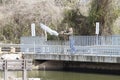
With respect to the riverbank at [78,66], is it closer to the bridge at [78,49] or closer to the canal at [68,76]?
the bridge at [78,49]

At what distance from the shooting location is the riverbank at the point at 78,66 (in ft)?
91.4

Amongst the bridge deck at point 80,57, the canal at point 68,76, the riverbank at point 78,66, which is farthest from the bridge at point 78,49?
the canal at point 68,76

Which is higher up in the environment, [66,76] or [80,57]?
[80,57]

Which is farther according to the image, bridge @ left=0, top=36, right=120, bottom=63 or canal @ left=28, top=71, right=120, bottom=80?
bridge @ left=0, top=36, right=120, bottom=63

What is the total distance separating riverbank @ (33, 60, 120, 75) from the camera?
2786 centimetres

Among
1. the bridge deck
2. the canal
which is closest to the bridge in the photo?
the bridge deck

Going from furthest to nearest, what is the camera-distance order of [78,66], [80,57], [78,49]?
1. [78,66]
2. [78,49]
3. [80,57]

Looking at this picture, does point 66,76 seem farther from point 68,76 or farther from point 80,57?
point 80,57

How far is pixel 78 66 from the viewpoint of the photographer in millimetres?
29328

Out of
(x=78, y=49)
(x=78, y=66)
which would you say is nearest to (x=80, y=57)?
(x=78, y=49)

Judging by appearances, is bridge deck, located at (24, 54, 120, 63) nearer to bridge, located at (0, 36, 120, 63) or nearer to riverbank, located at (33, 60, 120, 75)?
bridge, located at (0, 36, 120, 63)

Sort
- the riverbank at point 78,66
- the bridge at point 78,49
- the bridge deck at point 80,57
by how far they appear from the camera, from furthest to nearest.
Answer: the riverbank at point 78,66 < the bridge at point 78,49 < the bridge deck at point 80,57

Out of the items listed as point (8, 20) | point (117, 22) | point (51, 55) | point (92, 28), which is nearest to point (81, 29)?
point (92, 28)

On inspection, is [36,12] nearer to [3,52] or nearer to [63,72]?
[3,52]
